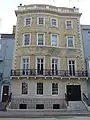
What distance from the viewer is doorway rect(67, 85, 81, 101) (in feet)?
91.7

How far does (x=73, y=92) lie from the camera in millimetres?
28250

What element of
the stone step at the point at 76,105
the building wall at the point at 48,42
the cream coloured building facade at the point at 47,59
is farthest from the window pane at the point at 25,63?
the stone step at the point at 76,105

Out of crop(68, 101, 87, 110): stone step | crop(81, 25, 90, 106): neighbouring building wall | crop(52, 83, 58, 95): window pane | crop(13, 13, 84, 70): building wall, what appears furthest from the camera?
crop(81, 25, 90, 106): neighbouring building wall

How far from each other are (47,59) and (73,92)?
5983 mm

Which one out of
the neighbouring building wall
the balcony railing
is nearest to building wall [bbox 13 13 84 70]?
the balcony railing

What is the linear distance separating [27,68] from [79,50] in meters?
8.35

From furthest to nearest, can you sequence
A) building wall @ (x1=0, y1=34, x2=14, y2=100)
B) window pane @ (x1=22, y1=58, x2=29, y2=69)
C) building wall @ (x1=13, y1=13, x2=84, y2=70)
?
1. building wall @ (x1=0, y1=34, x2=14, y2=100)
2. building wall @ (x1=13, y1=13, x2=84, y2=70)
3. window pane @ (x1=22, y1=58, x2=29, y2=69)

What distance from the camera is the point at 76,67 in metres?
29.3

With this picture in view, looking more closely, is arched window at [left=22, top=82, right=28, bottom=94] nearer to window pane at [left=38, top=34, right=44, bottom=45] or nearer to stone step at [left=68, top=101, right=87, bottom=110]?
stone step at [left=68, top=101, right=87, bottom=110]

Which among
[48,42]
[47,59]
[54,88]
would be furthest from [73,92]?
[48,42]

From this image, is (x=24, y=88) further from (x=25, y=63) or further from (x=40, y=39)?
(x=40, y=39)

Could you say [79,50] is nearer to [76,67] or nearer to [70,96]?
[76,67]

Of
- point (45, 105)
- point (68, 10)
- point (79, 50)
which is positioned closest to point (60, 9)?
point (68, 10)

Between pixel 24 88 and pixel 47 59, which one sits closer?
pixel 24 88
